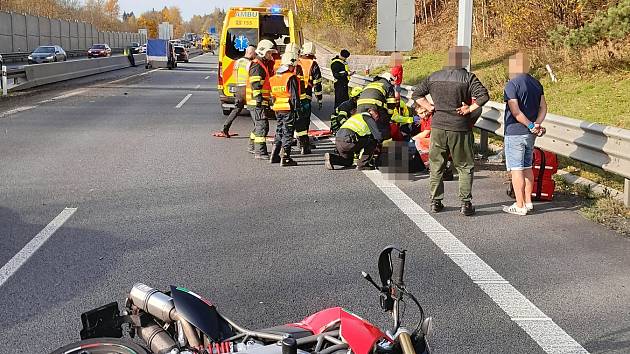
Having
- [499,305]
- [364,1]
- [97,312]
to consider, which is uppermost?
[364,1]

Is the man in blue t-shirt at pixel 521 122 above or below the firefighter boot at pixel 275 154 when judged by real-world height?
above

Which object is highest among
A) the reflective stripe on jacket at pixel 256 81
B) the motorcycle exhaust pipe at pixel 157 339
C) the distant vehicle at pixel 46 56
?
the distant vehicle at pixel 46 56

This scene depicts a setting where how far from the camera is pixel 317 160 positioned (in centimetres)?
1173

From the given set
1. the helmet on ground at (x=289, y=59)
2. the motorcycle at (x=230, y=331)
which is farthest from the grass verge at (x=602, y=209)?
the helmet on ground at (x=289, y=59)

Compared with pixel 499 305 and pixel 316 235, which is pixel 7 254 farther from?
pixel 499 305

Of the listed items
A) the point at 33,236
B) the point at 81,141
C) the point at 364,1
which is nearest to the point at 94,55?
the point at 364,1

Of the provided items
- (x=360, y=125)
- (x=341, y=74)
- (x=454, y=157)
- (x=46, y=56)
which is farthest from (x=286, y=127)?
(x=46, y=56)

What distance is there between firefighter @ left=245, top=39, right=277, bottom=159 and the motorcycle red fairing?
8.28 metres

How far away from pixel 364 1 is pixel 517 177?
42265 mm

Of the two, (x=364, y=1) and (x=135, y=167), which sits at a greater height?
(x=364, y=1)

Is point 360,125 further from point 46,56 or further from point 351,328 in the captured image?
point 46,56

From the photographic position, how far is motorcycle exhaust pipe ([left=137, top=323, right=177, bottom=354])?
3.50m

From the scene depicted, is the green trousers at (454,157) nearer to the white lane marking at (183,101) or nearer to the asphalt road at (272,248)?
the asphalt road at (272,248)

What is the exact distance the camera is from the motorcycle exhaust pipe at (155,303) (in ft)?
11.8
